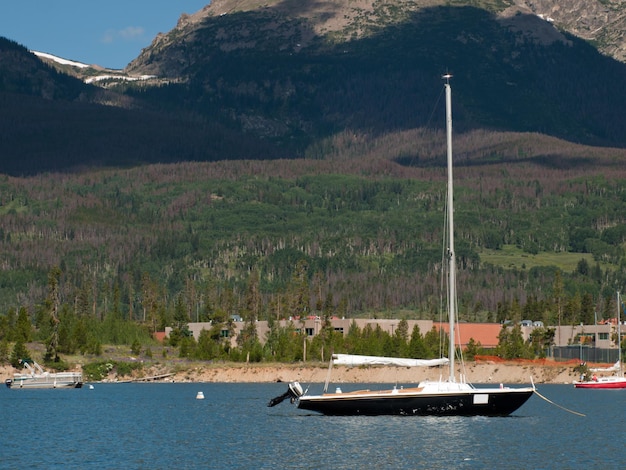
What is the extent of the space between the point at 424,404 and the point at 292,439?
12476 millimetres

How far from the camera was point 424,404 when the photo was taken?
11181 cm

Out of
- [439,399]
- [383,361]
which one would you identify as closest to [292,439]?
[439,399]

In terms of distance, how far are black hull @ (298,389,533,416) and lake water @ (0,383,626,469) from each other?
38.6 inches

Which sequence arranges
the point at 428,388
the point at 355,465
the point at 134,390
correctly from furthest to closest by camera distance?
the point at 134,390 → the point at 428,388 → the point at 355,465

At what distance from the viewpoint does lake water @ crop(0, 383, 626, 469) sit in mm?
92438

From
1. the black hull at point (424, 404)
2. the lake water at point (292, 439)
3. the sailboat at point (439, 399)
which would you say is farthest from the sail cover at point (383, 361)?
the lake water at point (292, 439)

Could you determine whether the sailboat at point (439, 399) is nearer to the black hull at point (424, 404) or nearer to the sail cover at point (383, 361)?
the black hull at point (424, 404)

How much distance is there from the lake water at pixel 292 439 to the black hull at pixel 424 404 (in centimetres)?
98

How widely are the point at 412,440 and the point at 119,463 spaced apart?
22.7m

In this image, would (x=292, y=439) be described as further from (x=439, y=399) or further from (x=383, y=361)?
(x=383, y=361)

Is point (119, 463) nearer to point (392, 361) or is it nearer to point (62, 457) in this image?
point (62, 457)

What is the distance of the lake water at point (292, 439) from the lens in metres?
Result: 92.4

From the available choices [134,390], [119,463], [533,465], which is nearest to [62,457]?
[119,463]

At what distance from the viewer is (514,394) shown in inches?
4523
